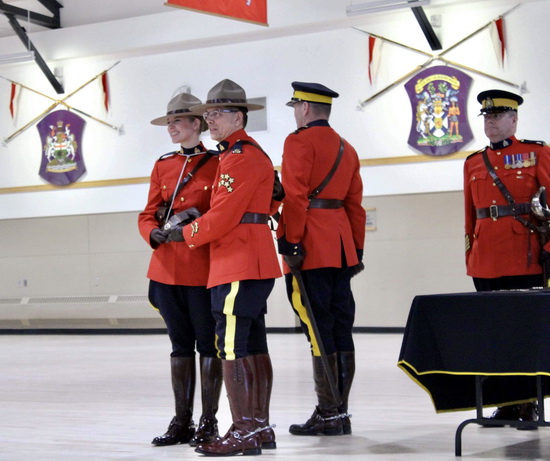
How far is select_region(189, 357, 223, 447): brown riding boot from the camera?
429cm

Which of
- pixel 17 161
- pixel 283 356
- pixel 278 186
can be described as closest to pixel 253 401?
pixel 278 186

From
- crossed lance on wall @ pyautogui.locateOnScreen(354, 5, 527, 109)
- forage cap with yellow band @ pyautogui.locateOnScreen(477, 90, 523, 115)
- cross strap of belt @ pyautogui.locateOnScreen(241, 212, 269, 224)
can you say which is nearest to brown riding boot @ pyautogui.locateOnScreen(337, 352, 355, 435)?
cross strap of belt @ pyautogui.locateOnScreen(241, 212, 269, 224)

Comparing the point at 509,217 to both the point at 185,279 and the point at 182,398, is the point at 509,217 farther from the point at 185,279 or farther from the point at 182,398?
the point at 182,398

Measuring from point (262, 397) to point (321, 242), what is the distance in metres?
0.84

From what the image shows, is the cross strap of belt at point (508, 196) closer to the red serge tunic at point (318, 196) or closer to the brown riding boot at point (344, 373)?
the red serge tunic at point (318, 196)

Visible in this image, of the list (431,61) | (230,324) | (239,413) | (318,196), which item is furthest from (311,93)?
(431,61)

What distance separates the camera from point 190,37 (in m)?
12.3

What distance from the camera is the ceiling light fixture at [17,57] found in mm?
12289

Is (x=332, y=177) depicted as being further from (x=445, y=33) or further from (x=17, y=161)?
(x=17, y=161)

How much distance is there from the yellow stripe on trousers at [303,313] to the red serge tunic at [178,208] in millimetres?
483

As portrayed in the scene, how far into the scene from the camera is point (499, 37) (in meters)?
10.8

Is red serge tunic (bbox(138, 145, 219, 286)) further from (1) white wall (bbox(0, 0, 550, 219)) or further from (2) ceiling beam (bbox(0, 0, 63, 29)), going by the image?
(2) ceiling beam (bbox(0, 0, 63, 29))

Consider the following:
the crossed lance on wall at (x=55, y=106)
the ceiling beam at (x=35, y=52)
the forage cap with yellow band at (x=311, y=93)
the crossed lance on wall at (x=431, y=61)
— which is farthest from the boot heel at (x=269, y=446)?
the ceiling beam at (x=35, y=52)

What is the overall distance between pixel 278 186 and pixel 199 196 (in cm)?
40
